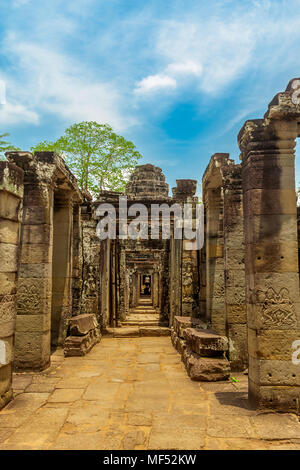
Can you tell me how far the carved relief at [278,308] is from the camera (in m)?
4.44

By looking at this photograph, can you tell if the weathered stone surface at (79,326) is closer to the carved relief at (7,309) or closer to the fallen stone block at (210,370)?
the fallen stone block at (210,370)

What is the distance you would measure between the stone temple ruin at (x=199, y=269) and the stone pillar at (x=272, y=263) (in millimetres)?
13

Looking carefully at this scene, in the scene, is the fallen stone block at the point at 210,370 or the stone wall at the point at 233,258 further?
the stone wall at the point at 233,258

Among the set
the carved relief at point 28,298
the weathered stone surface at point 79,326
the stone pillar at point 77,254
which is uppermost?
the stone pillar at point 77,254

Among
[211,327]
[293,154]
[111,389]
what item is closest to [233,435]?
[111,389]

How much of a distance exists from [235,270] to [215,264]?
1.39 metres

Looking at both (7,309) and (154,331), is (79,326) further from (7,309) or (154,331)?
(7,309)

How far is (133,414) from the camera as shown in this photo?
425cm

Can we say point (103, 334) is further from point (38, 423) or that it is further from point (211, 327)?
point (38, 423)

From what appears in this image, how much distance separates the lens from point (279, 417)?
412 cm

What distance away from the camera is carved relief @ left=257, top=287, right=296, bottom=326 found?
444 centimetres

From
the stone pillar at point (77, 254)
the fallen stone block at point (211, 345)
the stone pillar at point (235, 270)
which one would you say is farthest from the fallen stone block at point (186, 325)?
the stone pillar at point (77, 254)

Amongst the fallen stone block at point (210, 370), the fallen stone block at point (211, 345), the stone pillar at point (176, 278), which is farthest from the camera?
the stone pillar at point (176, 278)

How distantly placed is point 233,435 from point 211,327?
14.5 feet
